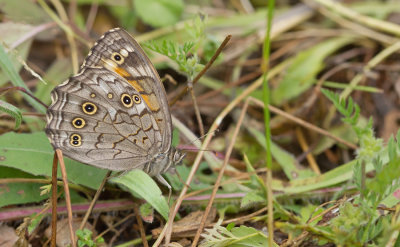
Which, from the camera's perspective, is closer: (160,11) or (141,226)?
(141,226)

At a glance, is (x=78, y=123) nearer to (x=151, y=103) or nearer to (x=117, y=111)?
(x=117, y=111)

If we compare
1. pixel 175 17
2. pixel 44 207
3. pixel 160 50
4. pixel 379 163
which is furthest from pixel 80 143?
pixel 175 17

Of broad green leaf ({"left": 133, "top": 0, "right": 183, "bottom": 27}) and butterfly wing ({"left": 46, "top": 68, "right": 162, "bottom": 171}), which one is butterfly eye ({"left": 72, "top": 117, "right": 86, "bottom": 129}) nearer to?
butterfly wing ({"left": 46, "top": 68, "right": 162, "bottom": 171})

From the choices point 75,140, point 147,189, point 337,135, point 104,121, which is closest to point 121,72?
point 104,121

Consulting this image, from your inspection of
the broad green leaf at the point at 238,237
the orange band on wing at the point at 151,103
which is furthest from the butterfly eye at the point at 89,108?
the broad green leaf at the point at 238,237

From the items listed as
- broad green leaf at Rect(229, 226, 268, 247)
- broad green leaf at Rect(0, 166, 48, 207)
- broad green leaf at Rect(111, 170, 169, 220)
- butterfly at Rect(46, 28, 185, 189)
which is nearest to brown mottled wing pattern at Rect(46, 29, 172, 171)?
butterfly at Rect(46, 28, 185, 189)
